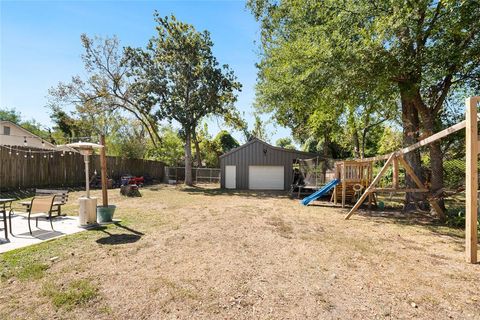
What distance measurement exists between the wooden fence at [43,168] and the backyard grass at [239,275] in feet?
28.0

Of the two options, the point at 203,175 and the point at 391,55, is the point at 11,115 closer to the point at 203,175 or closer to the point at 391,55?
the point at 203,175

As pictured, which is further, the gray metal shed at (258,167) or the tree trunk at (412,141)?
the gray metal shed at (258,167)

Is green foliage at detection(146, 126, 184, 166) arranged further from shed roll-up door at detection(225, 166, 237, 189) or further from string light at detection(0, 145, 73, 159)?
string light at detection(0, 145, 73, 159)

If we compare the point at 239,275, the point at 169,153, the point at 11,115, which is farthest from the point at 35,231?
the point at 11,115

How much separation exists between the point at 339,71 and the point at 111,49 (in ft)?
64.0

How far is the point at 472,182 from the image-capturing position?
4109 mm

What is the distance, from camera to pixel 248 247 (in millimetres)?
4766

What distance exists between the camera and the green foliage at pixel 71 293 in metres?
2.73

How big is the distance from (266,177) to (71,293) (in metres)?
15.9

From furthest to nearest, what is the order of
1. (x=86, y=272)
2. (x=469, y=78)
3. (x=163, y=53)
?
(x=163, y=53) → (x=469, y=78) → (x=86, y=272)

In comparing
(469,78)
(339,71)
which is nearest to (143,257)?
(339,71)

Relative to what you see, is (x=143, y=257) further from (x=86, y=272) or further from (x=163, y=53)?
(x=163, y=53)

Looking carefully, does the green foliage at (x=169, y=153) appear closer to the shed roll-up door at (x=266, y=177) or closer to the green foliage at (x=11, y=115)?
the shed roll-up door at (x=266, y=177)

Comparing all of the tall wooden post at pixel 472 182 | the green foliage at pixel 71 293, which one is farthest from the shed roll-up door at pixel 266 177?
the green foliage at pixel 71 293
